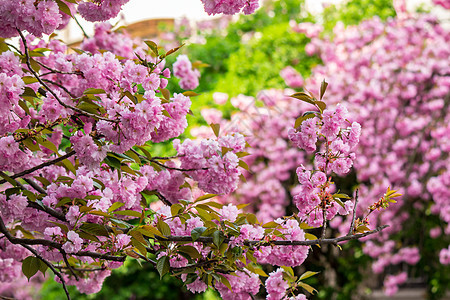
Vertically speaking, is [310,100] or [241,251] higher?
[310,100]

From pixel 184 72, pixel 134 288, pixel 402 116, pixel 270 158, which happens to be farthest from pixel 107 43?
Result: pixel 134 288

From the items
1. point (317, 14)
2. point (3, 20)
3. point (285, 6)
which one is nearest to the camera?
point (3, 20)

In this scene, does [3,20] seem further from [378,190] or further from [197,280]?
[378,190]

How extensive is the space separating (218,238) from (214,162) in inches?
20.6

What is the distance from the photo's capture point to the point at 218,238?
1.88 metres

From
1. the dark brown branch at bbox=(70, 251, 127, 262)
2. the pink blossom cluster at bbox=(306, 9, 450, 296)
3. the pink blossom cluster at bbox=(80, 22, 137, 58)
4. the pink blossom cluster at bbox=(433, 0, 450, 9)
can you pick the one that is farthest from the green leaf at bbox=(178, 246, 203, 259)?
the pink blossom cluster at bbox=(433, 0, 450, 9)

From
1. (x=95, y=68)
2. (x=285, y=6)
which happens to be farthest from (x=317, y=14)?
(x=95, y=68)

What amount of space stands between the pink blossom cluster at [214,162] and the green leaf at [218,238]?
458 millimetres

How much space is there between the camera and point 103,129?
193cm

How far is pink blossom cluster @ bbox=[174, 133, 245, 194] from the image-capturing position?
92.0 inches

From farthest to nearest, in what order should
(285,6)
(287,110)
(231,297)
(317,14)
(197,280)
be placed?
(285,6) < (317,14) < (287,110) < (231,297) < (197,280)

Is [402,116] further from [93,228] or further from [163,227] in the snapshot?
[93,228]

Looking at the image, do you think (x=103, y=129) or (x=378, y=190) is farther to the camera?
(x=378, y=190)

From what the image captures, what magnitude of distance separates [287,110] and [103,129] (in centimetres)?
511
